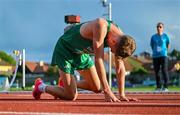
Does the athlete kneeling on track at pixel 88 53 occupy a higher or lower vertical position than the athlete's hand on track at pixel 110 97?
higher

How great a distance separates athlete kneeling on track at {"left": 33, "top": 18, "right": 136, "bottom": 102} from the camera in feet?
21.4

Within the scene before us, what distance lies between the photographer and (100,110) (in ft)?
16.8

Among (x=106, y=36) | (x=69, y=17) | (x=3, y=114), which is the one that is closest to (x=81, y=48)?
(x=106, y=36)

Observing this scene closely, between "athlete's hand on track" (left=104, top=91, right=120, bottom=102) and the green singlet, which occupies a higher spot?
the green singlet

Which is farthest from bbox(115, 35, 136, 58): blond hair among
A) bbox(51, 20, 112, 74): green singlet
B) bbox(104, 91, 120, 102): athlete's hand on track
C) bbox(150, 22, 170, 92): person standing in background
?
bbox(150, 22, 170, 92): person standing in background

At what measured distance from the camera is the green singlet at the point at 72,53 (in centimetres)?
740

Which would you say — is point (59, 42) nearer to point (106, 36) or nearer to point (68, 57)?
point (68, 57)

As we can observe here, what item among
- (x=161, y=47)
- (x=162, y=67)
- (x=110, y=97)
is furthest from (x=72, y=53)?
(x=162, y=67)

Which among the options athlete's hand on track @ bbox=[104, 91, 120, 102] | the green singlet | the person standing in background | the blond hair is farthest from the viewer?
the person standing in background

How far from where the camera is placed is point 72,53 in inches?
302

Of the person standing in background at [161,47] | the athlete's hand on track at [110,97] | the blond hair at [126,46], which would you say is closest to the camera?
the blond hair at [126,46]

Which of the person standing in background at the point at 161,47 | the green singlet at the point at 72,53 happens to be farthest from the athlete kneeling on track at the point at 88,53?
the person standing in background at the point at 161,47

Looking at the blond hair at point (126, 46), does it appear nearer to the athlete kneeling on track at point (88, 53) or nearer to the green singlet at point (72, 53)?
the athlete kneeling on track at point (88, 53)

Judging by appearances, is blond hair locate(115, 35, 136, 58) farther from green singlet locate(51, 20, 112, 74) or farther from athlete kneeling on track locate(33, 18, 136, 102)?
green singlet locate(51, 20, 112, 74)
